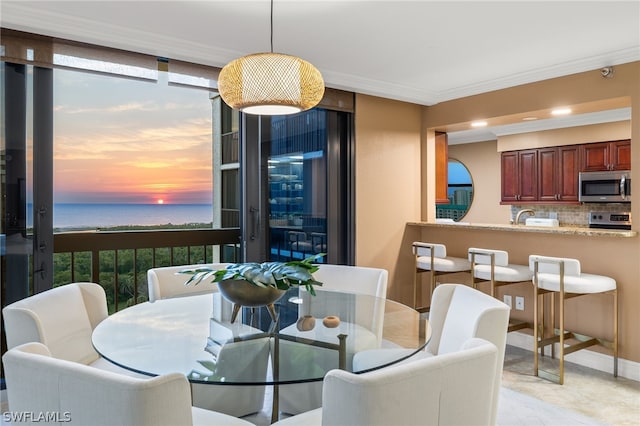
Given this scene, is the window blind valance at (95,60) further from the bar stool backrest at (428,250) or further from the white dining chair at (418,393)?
the white dining chair at (418,393)

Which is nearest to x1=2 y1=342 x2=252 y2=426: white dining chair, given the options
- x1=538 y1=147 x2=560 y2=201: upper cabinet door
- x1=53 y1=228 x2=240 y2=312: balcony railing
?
x1=53 y1=228 x2=240 y2=312: balcony railing

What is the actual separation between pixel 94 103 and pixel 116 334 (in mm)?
2344

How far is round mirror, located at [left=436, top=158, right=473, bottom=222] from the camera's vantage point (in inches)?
310

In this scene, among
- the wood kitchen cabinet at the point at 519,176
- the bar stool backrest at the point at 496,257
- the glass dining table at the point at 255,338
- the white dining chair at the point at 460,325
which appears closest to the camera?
the glass dining table at the point at 255,338

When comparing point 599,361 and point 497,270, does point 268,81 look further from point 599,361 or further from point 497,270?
point 599,361

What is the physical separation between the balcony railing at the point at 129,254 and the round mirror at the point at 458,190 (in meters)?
5.04

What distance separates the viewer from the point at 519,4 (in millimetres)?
2541

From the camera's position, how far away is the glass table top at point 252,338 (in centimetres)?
161

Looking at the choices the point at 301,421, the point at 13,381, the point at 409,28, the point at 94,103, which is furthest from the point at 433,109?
the point at 13,381

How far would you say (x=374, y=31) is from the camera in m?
2.94

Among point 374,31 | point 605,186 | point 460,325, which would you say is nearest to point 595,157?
point 605,186

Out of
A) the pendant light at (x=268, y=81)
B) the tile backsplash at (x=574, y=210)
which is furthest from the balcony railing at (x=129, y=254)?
the tile backsplash at (x=574, y=210)

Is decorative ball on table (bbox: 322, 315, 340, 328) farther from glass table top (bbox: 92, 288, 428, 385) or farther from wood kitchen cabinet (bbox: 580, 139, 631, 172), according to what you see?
wood kitchen cabinet (bbox: 580, 139, 631, 172)

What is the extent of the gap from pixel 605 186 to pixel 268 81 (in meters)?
5.16
